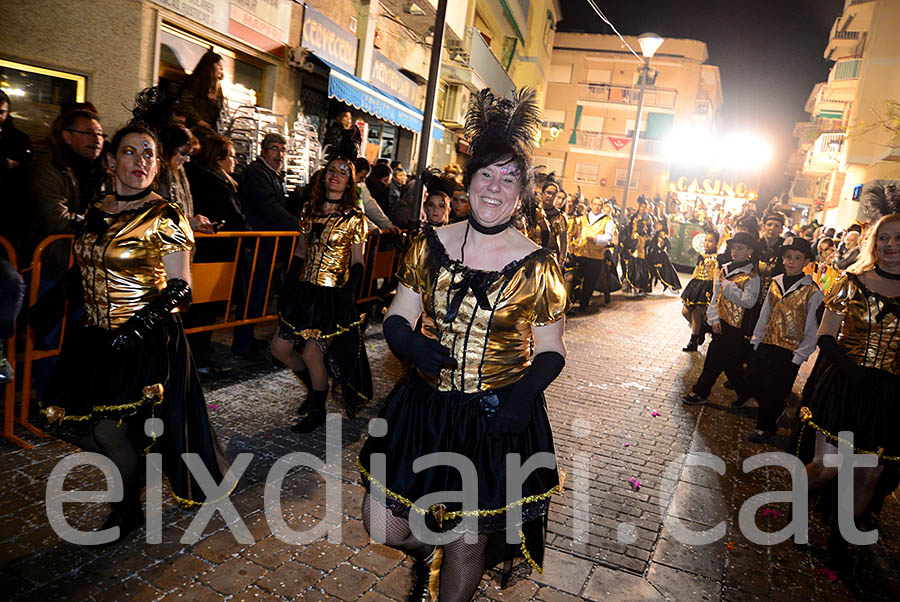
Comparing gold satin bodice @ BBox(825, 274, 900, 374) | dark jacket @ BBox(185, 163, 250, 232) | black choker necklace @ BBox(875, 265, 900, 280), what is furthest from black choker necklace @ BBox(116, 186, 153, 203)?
black choker necklace @ BBox(875, 265, 900, 280)

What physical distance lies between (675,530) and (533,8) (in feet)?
99.0

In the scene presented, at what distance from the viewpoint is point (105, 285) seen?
314 centimetres

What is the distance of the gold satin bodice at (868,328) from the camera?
12.9 ft

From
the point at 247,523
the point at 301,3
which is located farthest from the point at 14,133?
the point at 301,3

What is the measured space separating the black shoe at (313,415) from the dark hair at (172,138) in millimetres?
2090

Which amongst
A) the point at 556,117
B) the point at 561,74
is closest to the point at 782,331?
the point at 556,117

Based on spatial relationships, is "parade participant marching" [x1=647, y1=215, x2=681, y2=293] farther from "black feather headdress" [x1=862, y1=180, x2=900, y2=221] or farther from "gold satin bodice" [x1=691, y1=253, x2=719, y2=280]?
"black feather headdress" [x1=862, y1=180, x2=900, y2=221]

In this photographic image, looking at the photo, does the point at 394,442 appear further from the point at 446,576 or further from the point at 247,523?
the point at 247,523

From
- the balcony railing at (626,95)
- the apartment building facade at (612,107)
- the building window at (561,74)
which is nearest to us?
the balcony railing at (626,95)

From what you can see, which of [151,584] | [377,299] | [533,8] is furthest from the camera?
[533,8]

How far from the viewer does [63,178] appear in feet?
15.9

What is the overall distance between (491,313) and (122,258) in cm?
189

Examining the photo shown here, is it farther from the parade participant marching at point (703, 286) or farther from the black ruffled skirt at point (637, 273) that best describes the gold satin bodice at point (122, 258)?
the black ruffled skirt at point (637, 273)

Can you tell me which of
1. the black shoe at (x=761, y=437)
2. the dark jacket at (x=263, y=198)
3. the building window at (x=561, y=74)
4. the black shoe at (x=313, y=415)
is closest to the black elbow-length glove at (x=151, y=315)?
the black shoe at (x=313, y=415)
